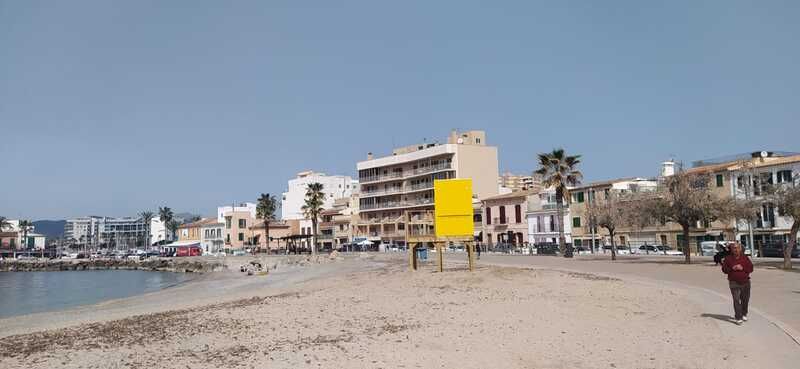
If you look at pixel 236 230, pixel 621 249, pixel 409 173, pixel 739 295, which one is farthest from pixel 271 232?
pixel 739 295

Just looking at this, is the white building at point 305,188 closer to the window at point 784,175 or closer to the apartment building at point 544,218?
the apartment building at point 544,218

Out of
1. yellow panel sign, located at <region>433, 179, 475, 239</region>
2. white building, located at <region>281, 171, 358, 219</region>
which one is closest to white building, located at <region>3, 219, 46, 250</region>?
white building, located at <region>281, 171, 358, 219</region>

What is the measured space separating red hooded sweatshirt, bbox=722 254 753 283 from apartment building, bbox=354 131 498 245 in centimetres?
8176

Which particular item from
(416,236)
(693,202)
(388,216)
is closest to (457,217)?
(416,236)

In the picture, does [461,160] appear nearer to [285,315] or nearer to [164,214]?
[285,315]

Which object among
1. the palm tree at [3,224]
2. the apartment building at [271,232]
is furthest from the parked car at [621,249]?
the palm tree at [3,224]

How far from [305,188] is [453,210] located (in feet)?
343

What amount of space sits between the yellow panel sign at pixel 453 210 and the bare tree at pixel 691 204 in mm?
12591

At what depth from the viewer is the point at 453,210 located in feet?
102

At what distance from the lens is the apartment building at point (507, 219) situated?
79.3 metres

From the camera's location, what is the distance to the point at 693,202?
35.1 m

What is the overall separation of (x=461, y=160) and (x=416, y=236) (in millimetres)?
64176

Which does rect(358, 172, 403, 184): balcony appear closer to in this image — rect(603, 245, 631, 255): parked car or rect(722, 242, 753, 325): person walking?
rect(603, 245, 631, 255): parked car

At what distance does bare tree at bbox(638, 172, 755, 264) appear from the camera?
35.0 meters
